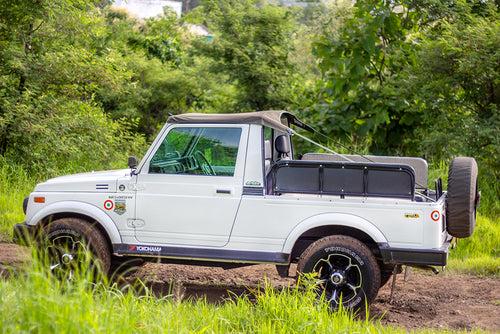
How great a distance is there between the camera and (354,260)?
291 inches

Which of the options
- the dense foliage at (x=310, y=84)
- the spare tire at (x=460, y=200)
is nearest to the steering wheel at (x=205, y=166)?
the spare tire at (x=460, y=200)

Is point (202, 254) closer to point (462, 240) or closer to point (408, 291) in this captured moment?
point (408, 291)

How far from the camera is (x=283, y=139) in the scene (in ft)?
26.2

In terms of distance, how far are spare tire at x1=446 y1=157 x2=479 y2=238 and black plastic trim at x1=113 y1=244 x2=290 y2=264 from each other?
1.45 metres

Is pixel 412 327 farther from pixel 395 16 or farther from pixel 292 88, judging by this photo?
pixel 292 88

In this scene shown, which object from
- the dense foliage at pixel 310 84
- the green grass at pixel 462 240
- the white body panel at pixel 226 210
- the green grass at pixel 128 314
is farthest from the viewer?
the dense foliage at pixel 310 84

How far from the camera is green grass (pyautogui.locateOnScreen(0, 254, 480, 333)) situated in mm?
4766

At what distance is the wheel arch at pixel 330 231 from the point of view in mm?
7348

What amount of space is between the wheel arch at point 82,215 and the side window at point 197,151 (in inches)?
24.3

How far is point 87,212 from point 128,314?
2.73 metres

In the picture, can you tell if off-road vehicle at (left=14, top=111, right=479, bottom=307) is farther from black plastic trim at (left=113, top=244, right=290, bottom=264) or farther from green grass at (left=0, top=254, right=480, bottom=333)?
green grass at (left=0, top=254, right=480, bottom=333)

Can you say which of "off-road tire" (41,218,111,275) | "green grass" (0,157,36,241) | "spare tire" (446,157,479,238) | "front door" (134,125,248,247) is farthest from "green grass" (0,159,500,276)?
"front door" (134,125,248,247)

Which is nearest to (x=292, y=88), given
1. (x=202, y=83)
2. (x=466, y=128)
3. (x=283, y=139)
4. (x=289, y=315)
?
(x=202, y=83)

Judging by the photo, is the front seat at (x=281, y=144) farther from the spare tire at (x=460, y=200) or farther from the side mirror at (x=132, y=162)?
the spare tire at (x=460, y=200)
